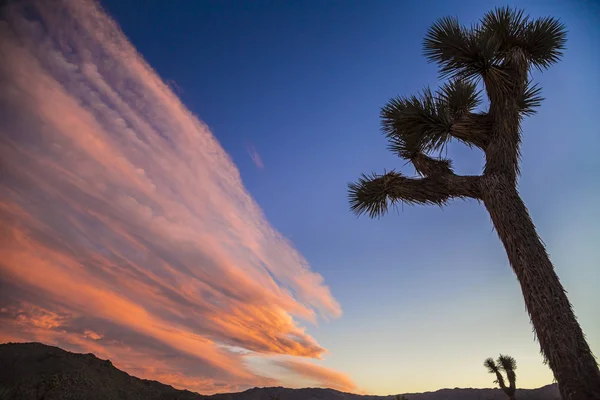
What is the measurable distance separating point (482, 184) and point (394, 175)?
196 cm

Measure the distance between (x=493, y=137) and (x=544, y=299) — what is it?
3.07 m

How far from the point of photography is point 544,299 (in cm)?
459

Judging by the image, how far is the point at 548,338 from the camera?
4426mm

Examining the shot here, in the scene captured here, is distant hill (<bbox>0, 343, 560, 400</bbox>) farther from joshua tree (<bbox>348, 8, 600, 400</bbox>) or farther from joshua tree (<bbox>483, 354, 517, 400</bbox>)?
joshua tree (<bbox>348, 8, 600, 400</bbox>)

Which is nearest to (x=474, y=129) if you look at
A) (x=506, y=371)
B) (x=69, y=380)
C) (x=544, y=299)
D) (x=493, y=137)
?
(x=493, y=137)

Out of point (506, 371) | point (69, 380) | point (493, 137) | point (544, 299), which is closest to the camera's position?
point (544, 299)

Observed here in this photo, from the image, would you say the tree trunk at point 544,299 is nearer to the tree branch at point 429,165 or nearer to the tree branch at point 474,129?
the tree branch at point 474,129

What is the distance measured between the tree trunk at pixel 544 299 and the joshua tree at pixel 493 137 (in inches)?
0.5

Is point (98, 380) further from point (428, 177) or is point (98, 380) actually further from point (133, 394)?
point (428, 177)

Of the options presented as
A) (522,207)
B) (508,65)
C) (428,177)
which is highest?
(508,65)

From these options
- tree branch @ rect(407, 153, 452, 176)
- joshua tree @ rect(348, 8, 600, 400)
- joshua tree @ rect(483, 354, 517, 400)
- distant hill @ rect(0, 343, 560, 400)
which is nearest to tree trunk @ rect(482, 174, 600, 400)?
joshua tree @ rect(348, 8, 600, 400)

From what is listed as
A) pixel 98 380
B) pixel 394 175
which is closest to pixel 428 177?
pixel 394 175

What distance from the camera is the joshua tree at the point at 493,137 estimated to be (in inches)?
184

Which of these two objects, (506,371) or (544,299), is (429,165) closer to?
(544,299)
